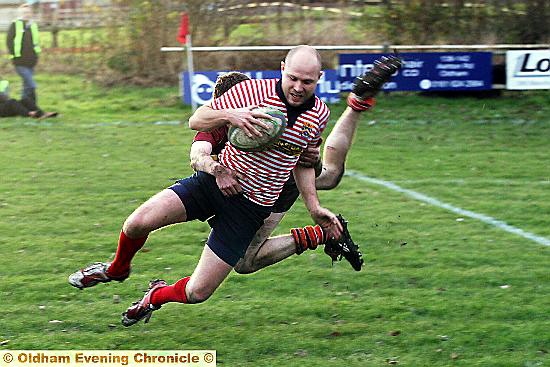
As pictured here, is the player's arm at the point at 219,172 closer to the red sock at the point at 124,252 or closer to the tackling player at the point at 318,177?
the tackling player at the point at 318,177

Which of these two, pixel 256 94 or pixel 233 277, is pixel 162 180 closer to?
pixel 233 277

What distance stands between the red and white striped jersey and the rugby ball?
90mm

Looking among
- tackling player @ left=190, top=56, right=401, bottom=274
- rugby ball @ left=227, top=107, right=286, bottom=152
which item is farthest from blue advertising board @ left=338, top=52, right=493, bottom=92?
rugby ball @ left=227, top=107, right=286, bottom=152

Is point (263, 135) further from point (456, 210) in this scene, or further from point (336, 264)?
point (456, 210)

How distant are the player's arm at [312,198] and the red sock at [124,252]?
990 millimetres

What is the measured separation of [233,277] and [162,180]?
4.08 meters

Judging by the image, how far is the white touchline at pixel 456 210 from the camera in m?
8.62

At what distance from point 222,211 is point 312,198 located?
1.80 ft

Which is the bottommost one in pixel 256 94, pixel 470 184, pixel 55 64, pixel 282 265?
pixel 55 64

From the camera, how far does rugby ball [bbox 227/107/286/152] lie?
5.43 m

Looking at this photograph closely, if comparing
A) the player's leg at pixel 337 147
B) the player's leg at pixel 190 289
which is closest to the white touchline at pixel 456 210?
the player's leg at pixel 337 147

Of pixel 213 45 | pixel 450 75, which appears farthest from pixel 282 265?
pixel 213 45

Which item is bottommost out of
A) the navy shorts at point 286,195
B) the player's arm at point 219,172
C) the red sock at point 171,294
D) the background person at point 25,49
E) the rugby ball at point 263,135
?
the background person at point 25,49

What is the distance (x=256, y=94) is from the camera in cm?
567
